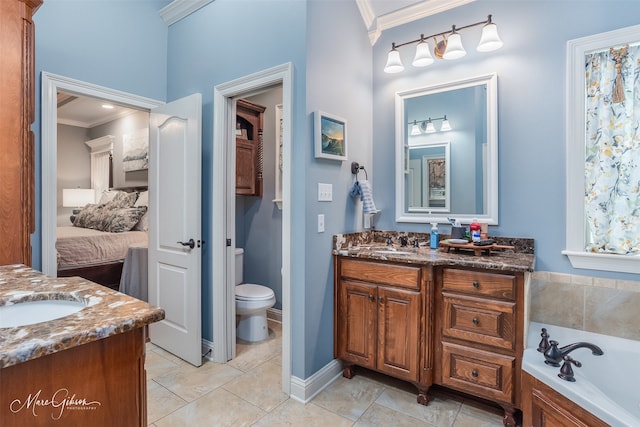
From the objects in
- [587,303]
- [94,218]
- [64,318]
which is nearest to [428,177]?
[587,303]

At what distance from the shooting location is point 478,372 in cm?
→ 187

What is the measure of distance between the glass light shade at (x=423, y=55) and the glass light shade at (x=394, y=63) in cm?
13

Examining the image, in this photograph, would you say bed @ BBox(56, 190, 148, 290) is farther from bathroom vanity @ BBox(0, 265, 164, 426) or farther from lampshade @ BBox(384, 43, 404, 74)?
lampshade @ BBox(384, 43, 404, 74)

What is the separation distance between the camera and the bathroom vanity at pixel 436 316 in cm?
179

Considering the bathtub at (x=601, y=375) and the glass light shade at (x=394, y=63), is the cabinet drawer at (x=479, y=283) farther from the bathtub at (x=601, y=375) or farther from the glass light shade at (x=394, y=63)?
the glass light shade at (x=394, y=63)

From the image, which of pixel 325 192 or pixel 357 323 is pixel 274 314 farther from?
pixel 325 192

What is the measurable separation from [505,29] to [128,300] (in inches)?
103

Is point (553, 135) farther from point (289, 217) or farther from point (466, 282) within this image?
point (289, 217)

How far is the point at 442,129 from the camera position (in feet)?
8.25

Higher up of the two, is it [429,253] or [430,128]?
[430,128]

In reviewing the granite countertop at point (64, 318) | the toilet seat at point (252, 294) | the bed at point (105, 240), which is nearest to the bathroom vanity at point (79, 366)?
the granite countertop at point (64, 318)

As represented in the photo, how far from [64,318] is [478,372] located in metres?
1.91

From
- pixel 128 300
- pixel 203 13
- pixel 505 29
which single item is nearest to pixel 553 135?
pixel 505 29

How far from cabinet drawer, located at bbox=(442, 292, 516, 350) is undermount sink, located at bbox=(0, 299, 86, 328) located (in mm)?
1745
